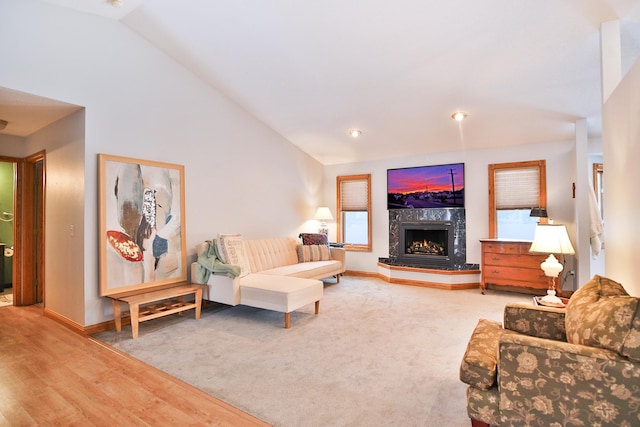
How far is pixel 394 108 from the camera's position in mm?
4617

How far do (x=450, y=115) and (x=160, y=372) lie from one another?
15.3ft

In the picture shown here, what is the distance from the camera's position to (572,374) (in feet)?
4.74

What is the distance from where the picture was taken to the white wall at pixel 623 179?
7.33 ft

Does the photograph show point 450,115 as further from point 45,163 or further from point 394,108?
point 45,163

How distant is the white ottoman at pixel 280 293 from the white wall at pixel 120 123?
44.7 inches

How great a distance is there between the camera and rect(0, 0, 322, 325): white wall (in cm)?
311

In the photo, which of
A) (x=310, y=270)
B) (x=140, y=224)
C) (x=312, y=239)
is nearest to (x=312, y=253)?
(x=312, y=239)

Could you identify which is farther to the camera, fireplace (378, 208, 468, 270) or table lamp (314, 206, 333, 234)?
table lamp (314, 206, 333, 234)

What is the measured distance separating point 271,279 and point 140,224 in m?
1.72

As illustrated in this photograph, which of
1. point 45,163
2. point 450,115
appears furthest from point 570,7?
point 45,163

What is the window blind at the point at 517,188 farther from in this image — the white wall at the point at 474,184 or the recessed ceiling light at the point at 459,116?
the recessed ceiling light at the point at 459,116

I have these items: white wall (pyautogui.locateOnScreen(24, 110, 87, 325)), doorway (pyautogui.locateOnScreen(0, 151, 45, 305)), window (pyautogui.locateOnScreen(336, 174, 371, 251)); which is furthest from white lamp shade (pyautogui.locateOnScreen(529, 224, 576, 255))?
doorway (pyautogui.locateOnScreen(0, 151, 45, 305))

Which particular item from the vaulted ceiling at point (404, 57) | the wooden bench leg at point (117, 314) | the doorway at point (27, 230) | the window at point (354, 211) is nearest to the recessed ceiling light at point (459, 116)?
the vaulted ceiling at point (404, 57)

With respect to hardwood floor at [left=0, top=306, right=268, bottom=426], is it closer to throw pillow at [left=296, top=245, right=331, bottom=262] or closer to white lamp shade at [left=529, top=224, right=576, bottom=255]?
white lamp shade at [left=529, top=224, right=576, bottom=255]
